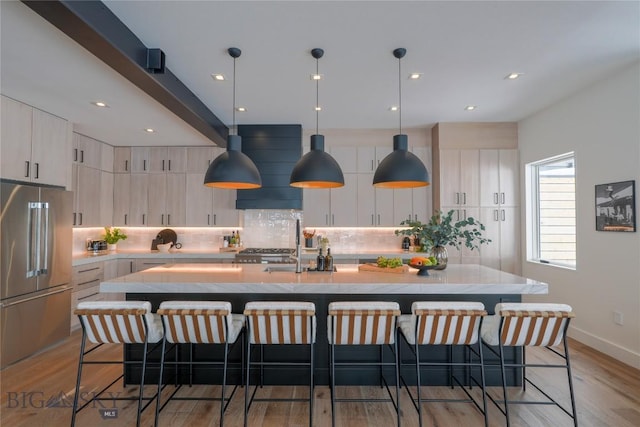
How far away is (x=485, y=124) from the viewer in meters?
5.25

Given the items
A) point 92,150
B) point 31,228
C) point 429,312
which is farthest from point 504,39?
point 92,150

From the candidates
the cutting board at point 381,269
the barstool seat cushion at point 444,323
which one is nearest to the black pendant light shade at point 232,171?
the cutting board at point 381,269

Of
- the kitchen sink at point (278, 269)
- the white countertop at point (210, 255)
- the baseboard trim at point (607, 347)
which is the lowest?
the baseboard trim at point (607, 347)

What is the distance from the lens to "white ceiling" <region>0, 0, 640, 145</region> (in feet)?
8.11

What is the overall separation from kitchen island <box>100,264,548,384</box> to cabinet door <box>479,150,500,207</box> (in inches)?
94.7

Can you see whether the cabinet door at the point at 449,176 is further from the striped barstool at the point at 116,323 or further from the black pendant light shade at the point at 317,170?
the striped barstool at the point at 116,323

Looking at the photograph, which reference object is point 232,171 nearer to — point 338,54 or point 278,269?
point 278,269

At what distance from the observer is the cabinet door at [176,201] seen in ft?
18.5

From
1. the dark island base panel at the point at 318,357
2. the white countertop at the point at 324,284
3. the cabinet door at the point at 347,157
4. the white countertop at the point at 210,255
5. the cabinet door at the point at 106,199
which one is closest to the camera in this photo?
the white countertop at the point at 324,284

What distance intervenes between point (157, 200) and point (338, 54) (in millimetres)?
4026

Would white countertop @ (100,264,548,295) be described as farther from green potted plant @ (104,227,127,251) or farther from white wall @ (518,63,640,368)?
green potted plant @ (104,227,127,251)

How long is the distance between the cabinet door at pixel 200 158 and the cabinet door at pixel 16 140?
2.12m

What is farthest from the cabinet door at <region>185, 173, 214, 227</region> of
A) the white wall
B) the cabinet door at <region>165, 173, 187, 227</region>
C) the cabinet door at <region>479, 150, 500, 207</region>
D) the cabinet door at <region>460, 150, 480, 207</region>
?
the white wall

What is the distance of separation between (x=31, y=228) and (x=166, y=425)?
107 inches
